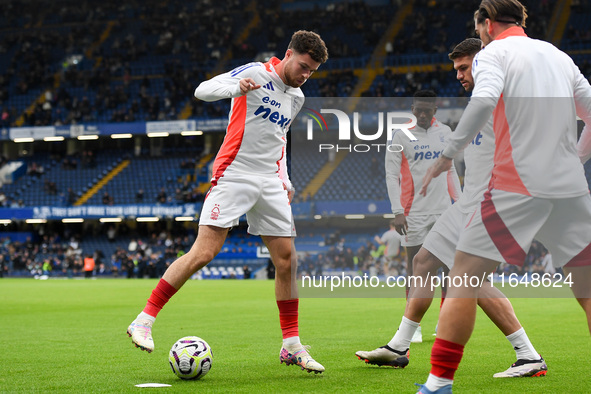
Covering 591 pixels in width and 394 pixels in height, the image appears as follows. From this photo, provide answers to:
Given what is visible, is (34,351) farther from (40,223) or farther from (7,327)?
(40,223)

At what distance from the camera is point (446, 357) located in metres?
3.73

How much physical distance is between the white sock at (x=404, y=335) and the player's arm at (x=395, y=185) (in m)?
1.65

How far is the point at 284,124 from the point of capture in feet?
18.8

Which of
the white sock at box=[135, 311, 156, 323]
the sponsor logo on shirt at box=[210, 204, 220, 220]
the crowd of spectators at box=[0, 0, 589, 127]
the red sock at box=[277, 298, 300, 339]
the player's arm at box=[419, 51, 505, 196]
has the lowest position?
the red sock at box=[277, 298, 300, 339]

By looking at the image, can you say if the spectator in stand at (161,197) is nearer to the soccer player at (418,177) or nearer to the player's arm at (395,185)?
the soccer player at (418,177)

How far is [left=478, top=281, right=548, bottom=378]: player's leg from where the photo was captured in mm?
5379

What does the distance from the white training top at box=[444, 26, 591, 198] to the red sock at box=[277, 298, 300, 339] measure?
2.31m

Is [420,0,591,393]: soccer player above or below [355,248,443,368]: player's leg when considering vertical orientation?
above

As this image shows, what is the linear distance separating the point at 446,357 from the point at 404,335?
6.20 feet

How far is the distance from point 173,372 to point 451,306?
8.04 ft

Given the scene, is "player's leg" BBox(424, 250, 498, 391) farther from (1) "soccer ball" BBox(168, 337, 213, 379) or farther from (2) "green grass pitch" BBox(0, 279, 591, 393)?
(1) "soccer ball" BBox(168, 337, 213, 379)

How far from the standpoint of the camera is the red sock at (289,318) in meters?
5.66

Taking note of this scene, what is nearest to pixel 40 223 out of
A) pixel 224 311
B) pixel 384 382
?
pixel 224 311

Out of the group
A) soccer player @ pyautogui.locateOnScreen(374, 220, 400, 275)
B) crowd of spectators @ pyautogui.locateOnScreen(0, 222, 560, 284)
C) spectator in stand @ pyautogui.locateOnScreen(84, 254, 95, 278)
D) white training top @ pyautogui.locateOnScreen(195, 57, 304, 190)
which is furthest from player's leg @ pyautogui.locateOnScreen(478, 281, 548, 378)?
spectator in stand @ pyautogui.locateOnScreen(84, 254, 95, 278)
